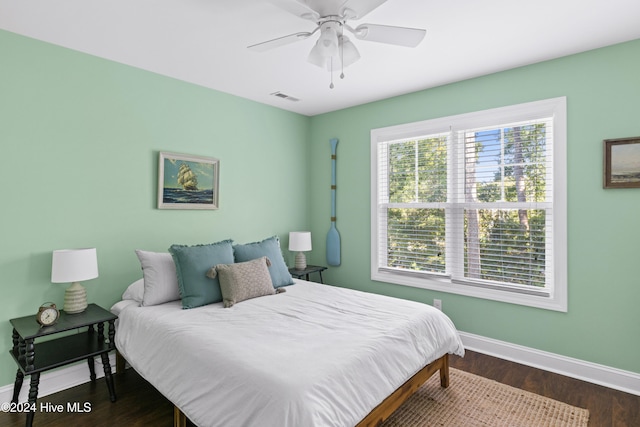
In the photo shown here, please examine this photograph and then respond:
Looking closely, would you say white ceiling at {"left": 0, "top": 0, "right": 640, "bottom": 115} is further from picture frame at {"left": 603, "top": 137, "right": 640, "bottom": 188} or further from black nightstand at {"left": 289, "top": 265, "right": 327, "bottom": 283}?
black nightstand at {"left": 289, "top": 265, "right": 327, "bottom": 283}

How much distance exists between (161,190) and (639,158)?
154 inches

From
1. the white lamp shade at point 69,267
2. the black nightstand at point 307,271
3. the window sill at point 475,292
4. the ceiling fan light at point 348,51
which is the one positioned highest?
the ceiling fan light at point 348,51

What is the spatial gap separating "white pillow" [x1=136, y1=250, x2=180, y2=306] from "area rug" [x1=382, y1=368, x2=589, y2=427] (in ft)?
6.13

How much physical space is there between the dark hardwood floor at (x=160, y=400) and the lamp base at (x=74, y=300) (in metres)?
0.65

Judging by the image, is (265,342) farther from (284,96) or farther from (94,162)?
(284,96)

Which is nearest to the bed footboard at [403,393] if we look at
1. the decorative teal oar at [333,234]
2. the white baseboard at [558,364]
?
the white baseboard at [558,364]

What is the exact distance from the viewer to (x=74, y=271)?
2.37 m

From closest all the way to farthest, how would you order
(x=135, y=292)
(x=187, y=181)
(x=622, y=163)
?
1. (x=622, y=163)
2. (x=135, y=292)
3. (x=187, y=181)

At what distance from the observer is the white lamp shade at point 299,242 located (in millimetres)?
4086

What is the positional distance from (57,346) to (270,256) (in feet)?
5.64

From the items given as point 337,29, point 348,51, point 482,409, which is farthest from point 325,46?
point 482,409

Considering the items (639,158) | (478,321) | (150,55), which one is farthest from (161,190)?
(639,158)

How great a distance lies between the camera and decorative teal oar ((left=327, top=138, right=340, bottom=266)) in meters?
4.32

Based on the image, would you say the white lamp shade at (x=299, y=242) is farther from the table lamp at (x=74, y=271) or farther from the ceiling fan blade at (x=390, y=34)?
the ceiling fan blade at (x=390, y=34)
